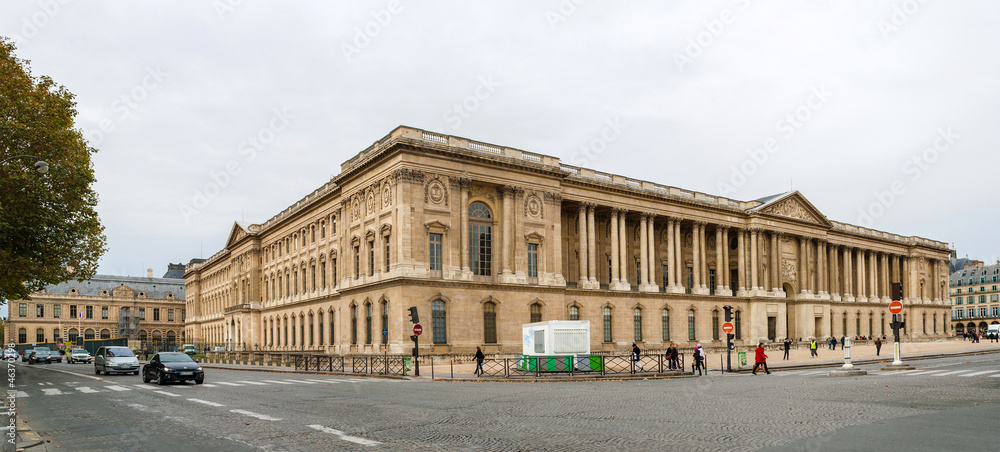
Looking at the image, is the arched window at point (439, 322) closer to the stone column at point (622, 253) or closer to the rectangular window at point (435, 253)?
the rectangular window at point (435, 253)

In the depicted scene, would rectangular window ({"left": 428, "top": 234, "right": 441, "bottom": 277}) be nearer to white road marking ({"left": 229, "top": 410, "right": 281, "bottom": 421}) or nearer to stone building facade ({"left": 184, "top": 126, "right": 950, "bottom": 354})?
stone building facade ({"left": 184, "top": 126, "right": 950, "bottom": 354})

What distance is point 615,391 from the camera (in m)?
23.7

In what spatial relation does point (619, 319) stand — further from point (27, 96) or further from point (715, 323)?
point (27, 96)

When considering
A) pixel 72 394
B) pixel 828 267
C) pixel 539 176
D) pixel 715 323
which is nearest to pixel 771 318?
pixel 715 323

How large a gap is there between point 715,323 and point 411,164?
36172 mm

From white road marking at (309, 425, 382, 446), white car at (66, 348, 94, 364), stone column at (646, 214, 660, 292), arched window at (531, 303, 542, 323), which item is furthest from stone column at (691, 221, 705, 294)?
white road marking at (309, 425, 382, 446)

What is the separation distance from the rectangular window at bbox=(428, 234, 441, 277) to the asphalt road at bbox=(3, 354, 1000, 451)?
25413 mm

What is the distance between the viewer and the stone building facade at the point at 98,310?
120m

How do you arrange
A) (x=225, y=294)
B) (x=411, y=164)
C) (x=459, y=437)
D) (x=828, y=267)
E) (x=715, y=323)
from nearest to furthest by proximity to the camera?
(x=459, y=437) → (x=411, y=164) → (x=715, y=323) → (x=828, y=267) → (x=225, y=294)

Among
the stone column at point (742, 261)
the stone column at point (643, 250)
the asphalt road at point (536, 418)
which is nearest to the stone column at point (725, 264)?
the stone column at point (742, 261)

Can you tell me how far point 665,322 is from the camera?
6544 cm

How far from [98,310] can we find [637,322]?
10403 centimetres

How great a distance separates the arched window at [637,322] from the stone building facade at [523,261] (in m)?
0.17

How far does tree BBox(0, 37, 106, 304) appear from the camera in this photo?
3147cm
